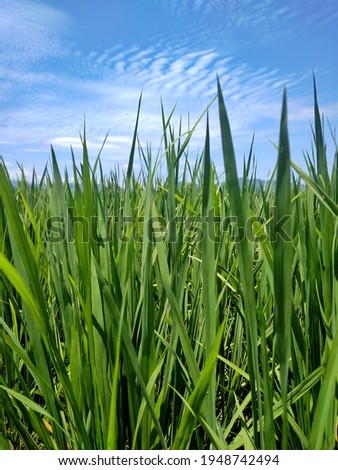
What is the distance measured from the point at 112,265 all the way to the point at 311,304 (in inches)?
12.8

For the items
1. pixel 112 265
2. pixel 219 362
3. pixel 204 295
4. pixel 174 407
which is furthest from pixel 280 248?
pixel 219 362

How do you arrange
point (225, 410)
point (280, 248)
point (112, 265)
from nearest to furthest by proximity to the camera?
point (280, 248)
point (112, 265)
point (225, 410)

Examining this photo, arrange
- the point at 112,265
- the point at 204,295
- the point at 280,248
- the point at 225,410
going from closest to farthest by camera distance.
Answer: the point at 280,248, the point at 204,295, the point at 112,265, the point at 225,410

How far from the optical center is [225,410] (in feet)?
2.31

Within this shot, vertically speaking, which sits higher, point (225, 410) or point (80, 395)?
point (80, 395)

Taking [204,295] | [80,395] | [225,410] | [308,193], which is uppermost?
[308,193]

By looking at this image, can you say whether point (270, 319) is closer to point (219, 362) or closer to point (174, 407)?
point (219, 362)

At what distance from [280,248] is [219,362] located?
0.50 meters

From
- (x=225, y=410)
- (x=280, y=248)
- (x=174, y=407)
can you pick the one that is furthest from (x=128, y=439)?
(x=280, y=248)

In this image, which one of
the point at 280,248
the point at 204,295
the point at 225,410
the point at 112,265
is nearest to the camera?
the point at 280,248

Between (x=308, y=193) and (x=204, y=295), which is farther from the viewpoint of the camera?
(x=308, y=193)

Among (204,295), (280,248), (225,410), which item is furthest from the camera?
(225,410)
